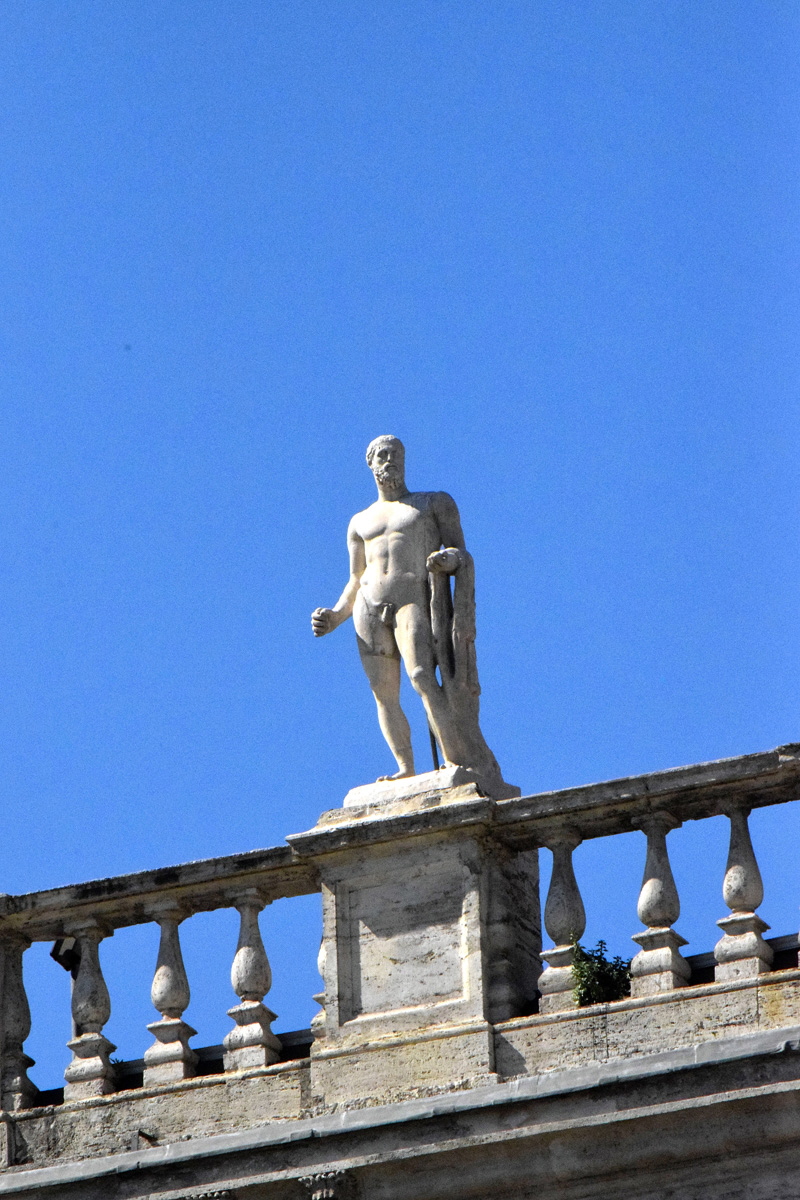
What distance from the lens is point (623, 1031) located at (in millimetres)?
14328

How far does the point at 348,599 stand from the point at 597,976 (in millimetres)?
2852

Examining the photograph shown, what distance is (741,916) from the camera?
1444 centimetres

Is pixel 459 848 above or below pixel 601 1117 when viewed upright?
above

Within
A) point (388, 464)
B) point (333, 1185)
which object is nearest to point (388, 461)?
point (388, 464)

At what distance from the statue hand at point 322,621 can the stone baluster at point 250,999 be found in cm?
158

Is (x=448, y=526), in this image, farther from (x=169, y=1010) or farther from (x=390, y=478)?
(x=169, y=1010)

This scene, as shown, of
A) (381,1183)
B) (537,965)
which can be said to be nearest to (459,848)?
(537,965)

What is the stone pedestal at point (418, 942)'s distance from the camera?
1473 centimetres

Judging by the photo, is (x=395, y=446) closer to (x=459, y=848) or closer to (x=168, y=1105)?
(x=459, y=848)

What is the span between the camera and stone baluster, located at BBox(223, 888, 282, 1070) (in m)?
15.2

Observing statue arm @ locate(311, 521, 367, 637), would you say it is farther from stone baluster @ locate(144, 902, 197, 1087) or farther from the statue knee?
stone baluster @ locate(144, 902, 197, 1087)

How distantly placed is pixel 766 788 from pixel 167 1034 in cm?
359

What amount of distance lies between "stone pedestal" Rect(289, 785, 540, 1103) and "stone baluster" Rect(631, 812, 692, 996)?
29.8 inches

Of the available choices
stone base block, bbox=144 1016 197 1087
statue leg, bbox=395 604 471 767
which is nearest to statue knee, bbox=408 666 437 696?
statue leg, bbox=395 604 471 767
